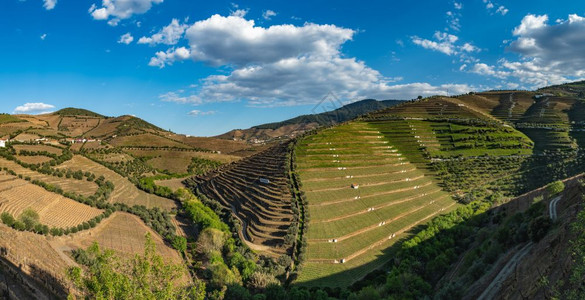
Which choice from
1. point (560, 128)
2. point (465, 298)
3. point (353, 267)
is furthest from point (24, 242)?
point (560, 128)

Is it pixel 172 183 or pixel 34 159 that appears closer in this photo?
pixel 34 159

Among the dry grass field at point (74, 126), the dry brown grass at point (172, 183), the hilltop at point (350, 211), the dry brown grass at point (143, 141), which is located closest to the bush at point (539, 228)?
the hilltop at point (350, 211)

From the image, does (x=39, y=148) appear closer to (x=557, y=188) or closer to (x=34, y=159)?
(x=34, y=159)

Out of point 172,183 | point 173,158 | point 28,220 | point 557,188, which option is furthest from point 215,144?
point 557,188

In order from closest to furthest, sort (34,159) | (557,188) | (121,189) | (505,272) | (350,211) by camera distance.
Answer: (505,272)
(557,188)
(350,211)
(34,159)
(121,189)

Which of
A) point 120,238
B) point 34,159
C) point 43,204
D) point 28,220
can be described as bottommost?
point 120,238

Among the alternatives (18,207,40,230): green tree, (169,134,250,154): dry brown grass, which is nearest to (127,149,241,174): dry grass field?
(169,134,250,154): dry brown grass
